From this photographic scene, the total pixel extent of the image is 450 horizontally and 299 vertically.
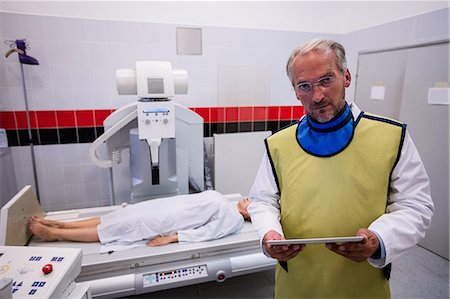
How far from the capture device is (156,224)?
6.20ft

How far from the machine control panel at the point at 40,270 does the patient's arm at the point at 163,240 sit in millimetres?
773

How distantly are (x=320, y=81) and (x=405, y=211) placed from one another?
471 mm

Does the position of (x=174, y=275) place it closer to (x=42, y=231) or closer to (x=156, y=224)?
(x=156, y=224)

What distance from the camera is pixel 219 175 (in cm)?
302

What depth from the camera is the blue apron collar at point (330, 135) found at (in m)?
0.97

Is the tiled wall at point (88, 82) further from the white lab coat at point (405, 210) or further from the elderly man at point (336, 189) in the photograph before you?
the white lab coat at point (405, 210)

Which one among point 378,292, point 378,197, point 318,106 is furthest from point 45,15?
point 378,292

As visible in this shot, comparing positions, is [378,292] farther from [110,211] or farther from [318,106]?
[110,211]

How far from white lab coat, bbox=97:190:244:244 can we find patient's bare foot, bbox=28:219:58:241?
28cm

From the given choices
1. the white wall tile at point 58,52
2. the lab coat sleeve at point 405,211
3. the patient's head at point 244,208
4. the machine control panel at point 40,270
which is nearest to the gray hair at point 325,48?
the lab coat sleeve at point 405,211

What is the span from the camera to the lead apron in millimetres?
929

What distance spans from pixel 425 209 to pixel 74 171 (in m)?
2.79

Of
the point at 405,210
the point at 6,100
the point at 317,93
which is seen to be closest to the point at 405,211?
the point at 405,210

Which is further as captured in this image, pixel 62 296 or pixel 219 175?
pixel 219 175
